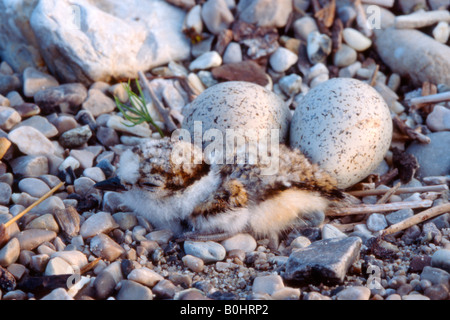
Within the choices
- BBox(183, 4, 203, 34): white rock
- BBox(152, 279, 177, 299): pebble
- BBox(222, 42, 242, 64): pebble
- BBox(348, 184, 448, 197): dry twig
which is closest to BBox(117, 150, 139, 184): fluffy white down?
BBox(152, 279, 177, 299): pebble

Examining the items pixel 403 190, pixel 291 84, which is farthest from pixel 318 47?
pixel 403 190

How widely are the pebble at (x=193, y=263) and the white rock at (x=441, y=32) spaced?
140 inches

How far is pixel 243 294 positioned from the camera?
8.75ft

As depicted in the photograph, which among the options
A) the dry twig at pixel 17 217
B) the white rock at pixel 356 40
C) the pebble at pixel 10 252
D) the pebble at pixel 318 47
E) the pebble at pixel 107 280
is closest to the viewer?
the pebble at pixel 107 280

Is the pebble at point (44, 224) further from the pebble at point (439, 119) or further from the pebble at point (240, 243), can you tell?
the pebble at point (439, 119)

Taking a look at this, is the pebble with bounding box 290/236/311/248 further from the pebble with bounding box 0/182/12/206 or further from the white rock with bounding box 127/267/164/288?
the pebble with bounding box 0/182/12/206

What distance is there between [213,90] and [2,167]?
5.40 feet

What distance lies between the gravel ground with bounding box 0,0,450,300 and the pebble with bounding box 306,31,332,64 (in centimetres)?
1

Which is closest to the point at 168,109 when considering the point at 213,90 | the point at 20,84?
the point at 213,90

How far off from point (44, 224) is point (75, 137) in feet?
3.62

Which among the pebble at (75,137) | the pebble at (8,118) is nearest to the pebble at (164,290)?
the pebble at (75,137)

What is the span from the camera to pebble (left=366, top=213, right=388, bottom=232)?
3.31m

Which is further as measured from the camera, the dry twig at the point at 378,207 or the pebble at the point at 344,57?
the pebble at the point at 344,57

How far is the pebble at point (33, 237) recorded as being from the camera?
290 centimetres
